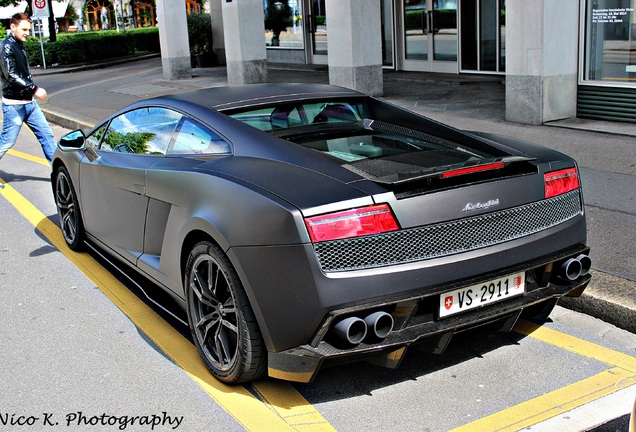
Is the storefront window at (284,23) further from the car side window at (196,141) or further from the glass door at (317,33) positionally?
the car side window at (196,141)

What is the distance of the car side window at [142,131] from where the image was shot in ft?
16.0

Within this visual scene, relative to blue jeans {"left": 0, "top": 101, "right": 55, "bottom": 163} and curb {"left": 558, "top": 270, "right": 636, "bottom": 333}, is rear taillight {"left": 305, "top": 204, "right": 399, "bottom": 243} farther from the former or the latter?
blue jeans {"left": 0, "top": 101, "right": 55, "bottom": 163}

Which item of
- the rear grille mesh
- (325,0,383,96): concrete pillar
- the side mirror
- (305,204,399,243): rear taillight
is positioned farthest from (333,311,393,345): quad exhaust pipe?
(325,0,383,96): concrete pillar

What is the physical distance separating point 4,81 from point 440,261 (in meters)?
7.34

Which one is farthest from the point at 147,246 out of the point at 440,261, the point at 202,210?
the point at 440,261

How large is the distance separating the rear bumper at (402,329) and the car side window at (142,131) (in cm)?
178

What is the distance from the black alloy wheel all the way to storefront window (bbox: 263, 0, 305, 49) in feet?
57.0

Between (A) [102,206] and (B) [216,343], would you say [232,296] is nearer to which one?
(B) [216,343]

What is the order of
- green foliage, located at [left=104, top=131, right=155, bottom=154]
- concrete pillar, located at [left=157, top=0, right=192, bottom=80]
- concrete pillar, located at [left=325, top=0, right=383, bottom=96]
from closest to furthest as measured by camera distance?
1. green foliage, located at [left=104, top=131, right=155, bottom=154]
2. concrete pillar, located at [left=325, top=0, right=383, bottom=96]
3. concrete pillar, located at [left=157, top=0, right=192, bottom=80]

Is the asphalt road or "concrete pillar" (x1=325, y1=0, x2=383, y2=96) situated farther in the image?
"concrete pillar" (x1=325, y1=0, x2=383, y2=96)

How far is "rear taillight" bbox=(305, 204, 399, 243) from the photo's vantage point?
349 centimetres

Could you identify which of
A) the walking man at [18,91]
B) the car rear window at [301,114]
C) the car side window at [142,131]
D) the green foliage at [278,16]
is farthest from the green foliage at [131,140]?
the green foliage at [278,16]

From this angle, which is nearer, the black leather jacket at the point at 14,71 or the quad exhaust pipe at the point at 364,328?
the quad exhaust pipe at the point at 364,328

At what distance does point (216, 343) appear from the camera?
4.09m
